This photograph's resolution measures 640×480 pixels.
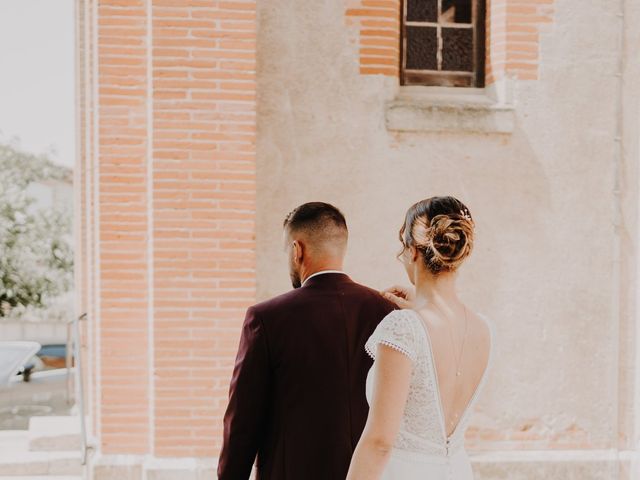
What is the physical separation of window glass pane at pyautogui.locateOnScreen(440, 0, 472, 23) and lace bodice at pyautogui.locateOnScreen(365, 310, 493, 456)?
4.58m

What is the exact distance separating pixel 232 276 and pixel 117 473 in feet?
5.70

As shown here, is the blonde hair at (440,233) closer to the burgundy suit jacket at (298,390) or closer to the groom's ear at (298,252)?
the burgundy suit jacket at (298,390)

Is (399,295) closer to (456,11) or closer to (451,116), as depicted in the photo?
(451,116)

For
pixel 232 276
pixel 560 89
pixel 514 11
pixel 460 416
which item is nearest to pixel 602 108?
pixel 560 89

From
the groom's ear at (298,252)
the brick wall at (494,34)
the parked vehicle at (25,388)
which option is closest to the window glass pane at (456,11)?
the brick wall at (494,34)

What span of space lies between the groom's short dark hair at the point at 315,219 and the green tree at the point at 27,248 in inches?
1264

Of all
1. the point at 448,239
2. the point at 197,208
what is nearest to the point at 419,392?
the point at 448,239

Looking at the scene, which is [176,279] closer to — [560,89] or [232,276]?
[232,276]

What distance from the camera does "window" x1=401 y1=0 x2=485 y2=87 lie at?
22.1 ft

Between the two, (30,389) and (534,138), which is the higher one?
(534,138)

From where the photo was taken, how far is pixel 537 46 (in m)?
6.46

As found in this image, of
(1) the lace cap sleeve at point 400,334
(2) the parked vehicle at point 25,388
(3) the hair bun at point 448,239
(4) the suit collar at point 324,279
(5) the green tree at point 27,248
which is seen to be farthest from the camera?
(5) the green tree at point 27,248

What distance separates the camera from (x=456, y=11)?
22.2 feet

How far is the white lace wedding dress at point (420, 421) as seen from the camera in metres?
2.58
